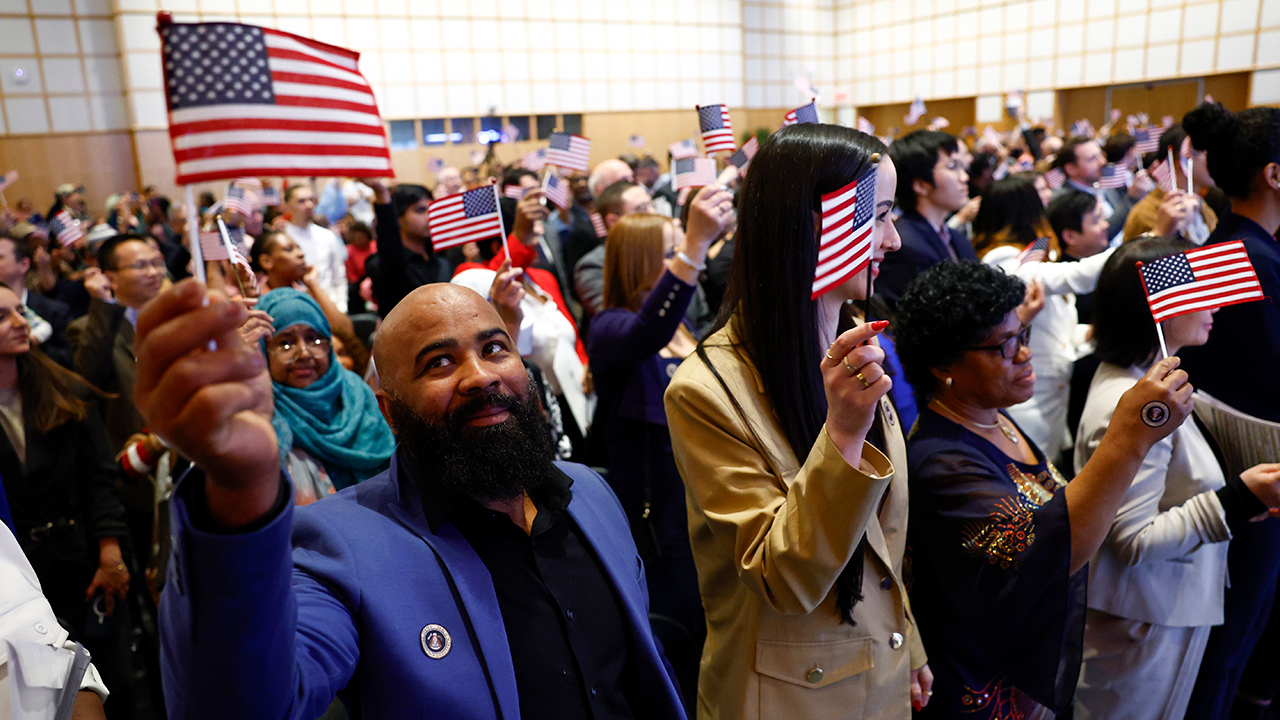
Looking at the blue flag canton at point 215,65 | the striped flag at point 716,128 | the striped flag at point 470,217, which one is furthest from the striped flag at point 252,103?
the striped flag at point 716,128

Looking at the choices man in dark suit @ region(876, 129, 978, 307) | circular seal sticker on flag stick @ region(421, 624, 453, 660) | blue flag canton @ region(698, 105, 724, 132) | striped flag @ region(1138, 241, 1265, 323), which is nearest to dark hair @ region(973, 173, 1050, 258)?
man in dark suit @ region(876, 129, 978, 307)

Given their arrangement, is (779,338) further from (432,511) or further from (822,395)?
(432,511)

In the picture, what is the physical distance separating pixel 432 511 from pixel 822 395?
0.81 metres

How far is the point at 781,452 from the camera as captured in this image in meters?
1.59

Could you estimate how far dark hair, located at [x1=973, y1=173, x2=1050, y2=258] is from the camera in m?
4.37

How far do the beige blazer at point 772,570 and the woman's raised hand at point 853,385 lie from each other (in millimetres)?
64

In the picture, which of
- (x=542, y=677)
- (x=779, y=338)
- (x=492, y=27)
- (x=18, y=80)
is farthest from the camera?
(x=492, y=27)

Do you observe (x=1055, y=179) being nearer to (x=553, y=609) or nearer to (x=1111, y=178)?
(x=1111, y=178)

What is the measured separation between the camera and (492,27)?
1645 centimetres

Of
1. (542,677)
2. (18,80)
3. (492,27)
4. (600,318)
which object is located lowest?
(542,677)

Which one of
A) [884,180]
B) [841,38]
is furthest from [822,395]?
[841,38]

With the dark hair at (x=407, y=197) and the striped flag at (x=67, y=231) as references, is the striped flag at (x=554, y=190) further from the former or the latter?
the striped flag at (x=67, y=231)

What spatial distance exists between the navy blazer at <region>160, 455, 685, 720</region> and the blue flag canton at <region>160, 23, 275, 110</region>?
0.55 m

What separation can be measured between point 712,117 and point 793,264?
245 cm
